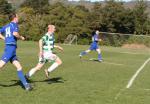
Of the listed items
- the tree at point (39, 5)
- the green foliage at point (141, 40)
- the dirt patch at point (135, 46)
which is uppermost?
the tree at point (39, 5)

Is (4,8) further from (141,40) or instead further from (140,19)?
(141,40)

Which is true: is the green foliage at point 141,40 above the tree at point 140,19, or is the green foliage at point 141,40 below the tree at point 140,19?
below

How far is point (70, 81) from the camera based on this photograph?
1577 centimetres

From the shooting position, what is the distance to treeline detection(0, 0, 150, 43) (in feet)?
186

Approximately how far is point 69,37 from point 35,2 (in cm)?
2082

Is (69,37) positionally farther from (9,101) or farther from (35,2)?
(9,101)

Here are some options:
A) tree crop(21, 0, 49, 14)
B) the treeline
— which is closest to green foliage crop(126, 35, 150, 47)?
the treeline

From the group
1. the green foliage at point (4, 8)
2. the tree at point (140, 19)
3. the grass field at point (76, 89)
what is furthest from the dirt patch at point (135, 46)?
the grass field at point (76, 89)

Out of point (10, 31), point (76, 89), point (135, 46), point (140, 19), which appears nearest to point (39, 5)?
point (140, 19)

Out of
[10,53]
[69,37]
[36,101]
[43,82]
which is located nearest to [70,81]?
[43,82]

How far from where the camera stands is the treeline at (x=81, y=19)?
56.6 metres

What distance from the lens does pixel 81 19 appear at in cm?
5891

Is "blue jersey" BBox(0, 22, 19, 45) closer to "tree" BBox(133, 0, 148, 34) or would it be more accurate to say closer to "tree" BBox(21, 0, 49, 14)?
"tree" BBox(133, 0, 148, 34)

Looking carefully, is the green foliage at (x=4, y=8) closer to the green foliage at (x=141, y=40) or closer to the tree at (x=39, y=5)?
the tree at (x=39, y=5)
